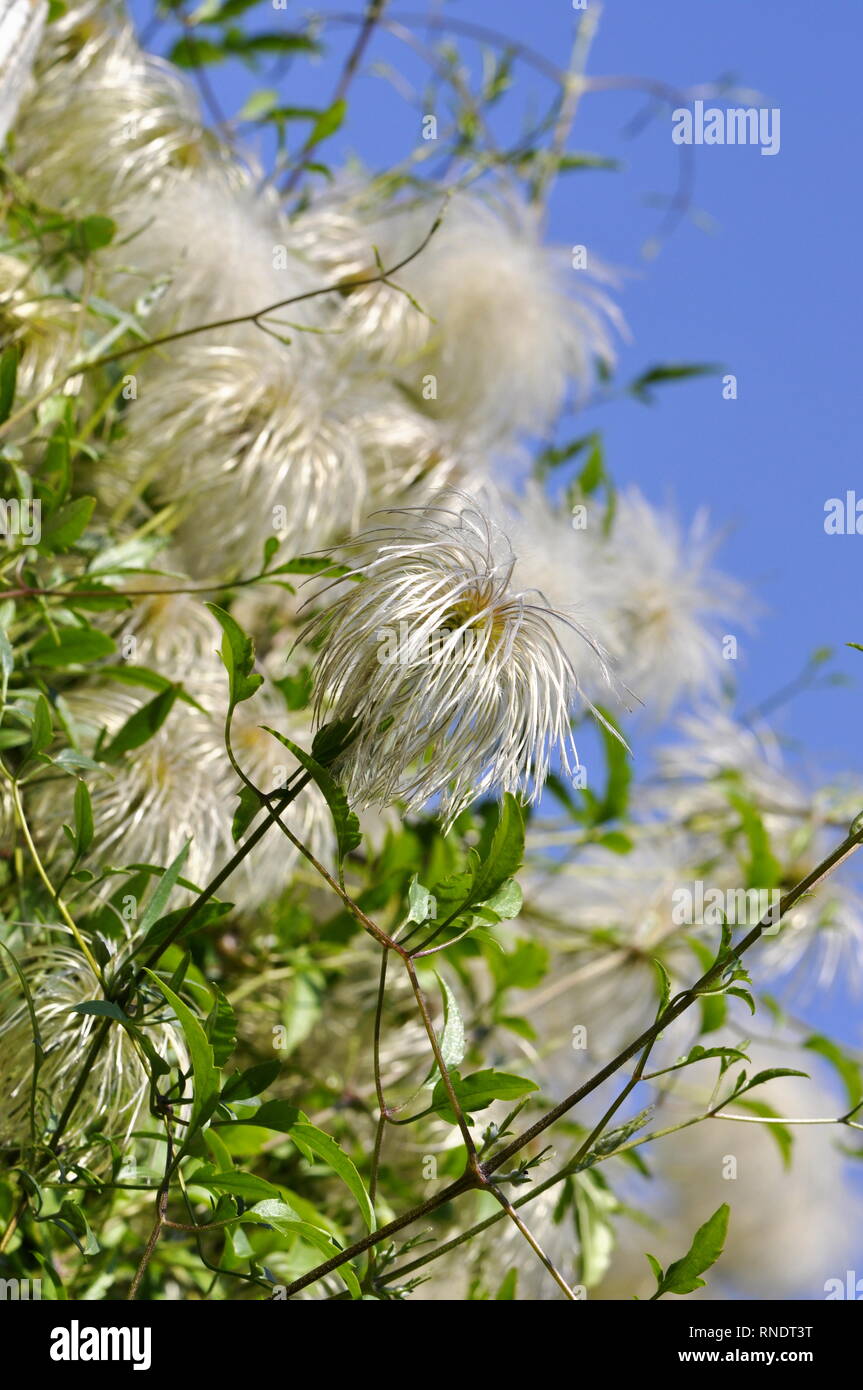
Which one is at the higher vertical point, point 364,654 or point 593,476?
point 593,476

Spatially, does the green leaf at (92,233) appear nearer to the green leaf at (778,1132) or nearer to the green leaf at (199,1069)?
the green leaf at (199,1069)

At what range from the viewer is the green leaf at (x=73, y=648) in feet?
2.84

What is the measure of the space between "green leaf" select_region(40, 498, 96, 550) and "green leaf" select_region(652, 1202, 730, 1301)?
0.49m

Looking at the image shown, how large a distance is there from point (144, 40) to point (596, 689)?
770 mm

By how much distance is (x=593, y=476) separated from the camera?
4.89 ft

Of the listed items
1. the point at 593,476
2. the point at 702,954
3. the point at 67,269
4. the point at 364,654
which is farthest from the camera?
the point at 593,476

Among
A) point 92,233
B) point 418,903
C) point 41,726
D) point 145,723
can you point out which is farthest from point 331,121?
point 418,903

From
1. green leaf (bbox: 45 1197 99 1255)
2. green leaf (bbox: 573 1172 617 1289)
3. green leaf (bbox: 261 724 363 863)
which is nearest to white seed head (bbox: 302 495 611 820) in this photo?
green leaf (bbox: 261 724 363 863)

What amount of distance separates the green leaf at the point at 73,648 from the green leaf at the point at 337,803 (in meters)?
0.30

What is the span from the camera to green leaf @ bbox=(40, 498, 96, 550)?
82 centimetres

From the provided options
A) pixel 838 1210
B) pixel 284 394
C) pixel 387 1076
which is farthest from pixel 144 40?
pixel 838 1210

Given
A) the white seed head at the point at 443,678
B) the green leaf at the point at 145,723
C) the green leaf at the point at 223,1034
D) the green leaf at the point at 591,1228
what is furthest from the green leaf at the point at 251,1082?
the green leaf at the point at 591,1228
